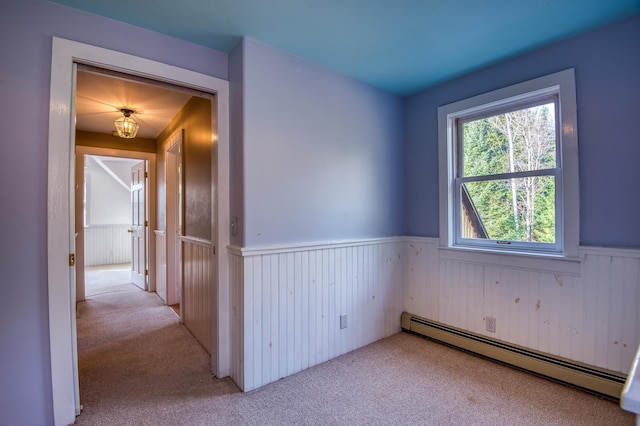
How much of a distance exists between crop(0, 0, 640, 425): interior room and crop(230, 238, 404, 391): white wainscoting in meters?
0.02

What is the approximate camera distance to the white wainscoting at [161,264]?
411 centimetres

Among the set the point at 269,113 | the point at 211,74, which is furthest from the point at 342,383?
the point at 211,74

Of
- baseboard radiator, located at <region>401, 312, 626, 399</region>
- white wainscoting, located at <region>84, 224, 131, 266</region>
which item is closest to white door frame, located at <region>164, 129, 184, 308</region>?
baseboard radiator, located at <region>401, 312, 626, 399</region>

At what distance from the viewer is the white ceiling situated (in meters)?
2.69

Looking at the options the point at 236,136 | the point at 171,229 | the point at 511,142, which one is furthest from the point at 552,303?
the point at 171,229

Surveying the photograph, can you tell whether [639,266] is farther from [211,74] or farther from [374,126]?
[211,74]

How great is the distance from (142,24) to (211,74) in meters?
0.49

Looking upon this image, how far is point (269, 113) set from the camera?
2.20 m

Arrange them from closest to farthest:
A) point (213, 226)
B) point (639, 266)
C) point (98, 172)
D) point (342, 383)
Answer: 1. point (639, 266)
2. point (342, 383)
3. point (213, 226)
4. point (98, 172)

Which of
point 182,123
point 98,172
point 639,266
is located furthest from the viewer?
point 98,172

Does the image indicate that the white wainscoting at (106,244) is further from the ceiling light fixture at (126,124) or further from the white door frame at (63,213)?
the white door frame at (63,213)

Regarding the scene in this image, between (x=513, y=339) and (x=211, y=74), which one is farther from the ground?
(x=211, y=74)

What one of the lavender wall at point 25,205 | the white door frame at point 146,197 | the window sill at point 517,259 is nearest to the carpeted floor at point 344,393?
the lavender wall at point 25,205

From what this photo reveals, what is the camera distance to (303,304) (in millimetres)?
2359
